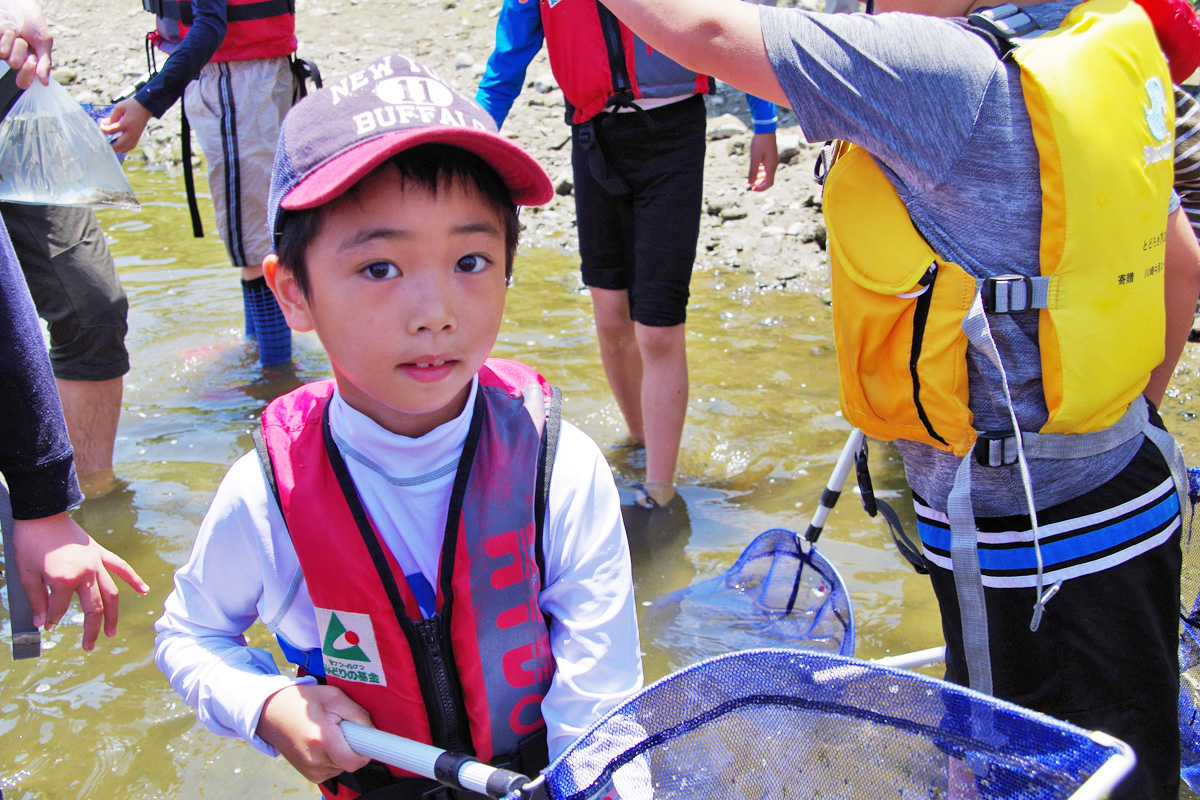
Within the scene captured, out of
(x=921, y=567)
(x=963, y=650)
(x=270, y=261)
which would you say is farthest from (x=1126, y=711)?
(x=270, y=261)

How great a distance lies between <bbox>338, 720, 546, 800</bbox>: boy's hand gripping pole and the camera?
48.1 inches

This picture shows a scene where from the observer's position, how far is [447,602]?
5.14 ft

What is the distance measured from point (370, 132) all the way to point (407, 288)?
0.80ft

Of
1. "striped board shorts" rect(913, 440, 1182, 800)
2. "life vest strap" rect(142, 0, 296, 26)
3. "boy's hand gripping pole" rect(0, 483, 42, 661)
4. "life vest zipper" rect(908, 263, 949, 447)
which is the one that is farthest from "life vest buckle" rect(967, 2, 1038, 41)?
"life vest strap" rect(142, 0, 296, 26)

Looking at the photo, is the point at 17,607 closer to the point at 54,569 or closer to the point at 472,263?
the point at 54,569

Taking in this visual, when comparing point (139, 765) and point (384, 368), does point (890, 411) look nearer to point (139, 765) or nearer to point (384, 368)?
point (384, 368)

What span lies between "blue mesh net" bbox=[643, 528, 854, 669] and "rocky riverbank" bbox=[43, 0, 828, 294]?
3.81m

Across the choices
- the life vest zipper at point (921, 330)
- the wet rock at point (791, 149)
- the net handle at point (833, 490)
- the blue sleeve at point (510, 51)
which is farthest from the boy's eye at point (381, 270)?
the wet rock at point (791, 149)

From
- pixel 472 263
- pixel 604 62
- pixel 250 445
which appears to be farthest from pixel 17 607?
pixel 250 445

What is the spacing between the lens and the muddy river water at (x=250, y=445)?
104 inches

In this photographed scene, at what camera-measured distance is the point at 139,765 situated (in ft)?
8.51

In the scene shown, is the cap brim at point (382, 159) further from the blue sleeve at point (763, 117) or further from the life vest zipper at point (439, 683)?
the blue sleeve at point (763, 117)

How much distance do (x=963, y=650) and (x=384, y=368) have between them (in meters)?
1.32

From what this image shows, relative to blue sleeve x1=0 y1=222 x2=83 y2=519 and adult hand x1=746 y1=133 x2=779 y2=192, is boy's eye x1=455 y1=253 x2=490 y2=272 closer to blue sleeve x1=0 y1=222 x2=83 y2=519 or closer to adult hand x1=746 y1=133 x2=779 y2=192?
blue sleeve x1=0 y1=222 x2=83 y2=519
